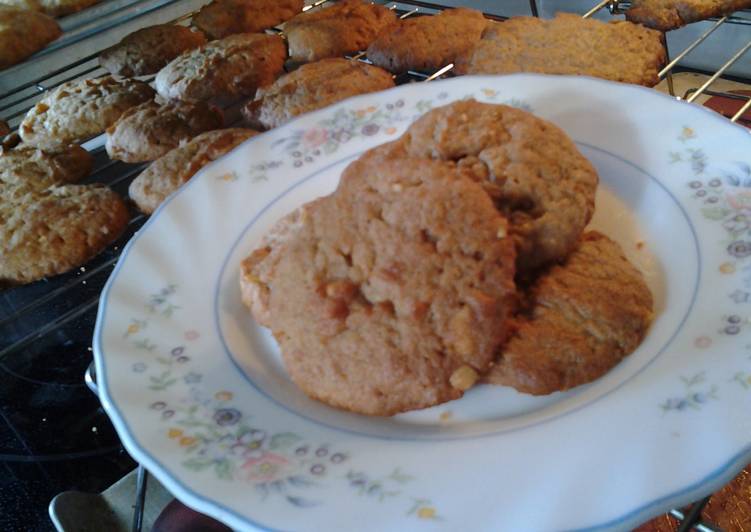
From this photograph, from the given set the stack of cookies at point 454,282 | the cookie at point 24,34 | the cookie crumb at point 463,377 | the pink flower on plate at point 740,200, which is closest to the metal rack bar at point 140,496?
the stack of cookies at point 454,282

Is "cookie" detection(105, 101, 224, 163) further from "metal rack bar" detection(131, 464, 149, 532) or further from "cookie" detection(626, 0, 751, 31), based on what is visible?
"cookie" detection(626, 0, 751, 31)

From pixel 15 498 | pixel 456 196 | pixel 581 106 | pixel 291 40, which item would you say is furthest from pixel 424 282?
pixel 291 40

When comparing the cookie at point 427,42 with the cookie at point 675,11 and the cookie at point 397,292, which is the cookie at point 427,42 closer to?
the cookie at point 675,11

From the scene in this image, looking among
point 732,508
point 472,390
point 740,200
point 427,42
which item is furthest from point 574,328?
point 427,42

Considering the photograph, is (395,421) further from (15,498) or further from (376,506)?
(15,498)

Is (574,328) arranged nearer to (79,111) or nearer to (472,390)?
(472,390)

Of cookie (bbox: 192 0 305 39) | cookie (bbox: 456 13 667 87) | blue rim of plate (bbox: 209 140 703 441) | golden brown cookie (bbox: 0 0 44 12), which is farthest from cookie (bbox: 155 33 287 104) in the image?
blue rim of plate (bbox: 209 140 703 441)
